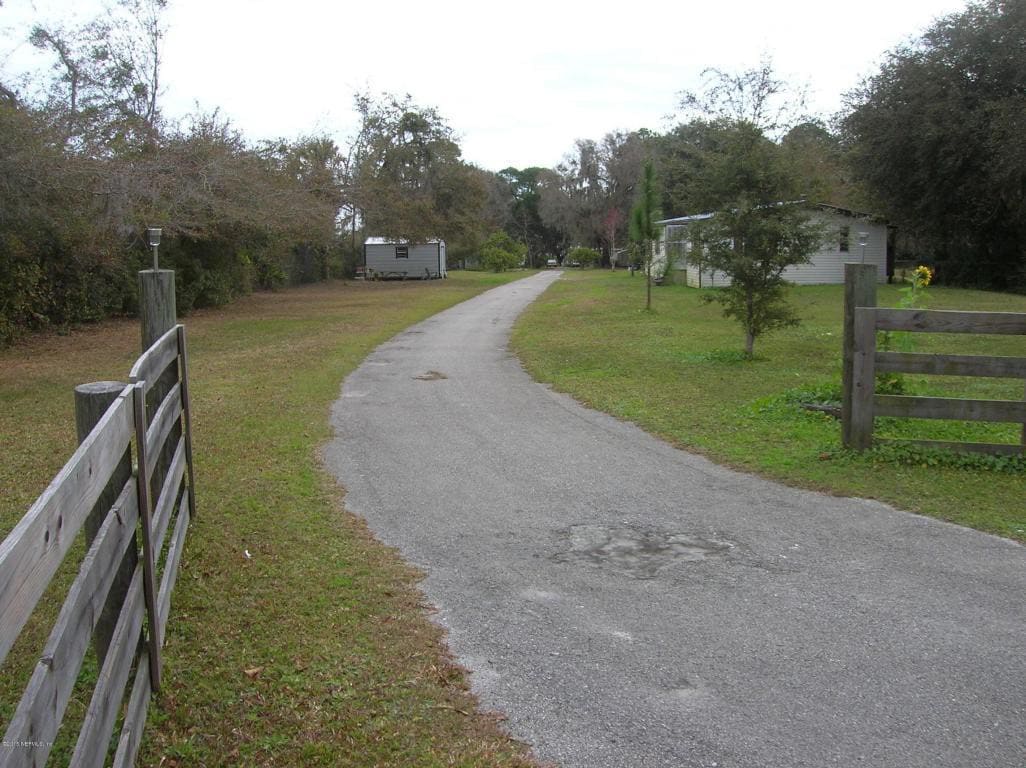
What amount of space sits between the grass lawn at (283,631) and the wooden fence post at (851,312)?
4149mm

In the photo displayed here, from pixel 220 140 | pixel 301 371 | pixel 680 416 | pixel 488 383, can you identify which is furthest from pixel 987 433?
pixel 220 140

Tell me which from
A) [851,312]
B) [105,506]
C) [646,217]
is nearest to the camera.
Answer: [105,506]

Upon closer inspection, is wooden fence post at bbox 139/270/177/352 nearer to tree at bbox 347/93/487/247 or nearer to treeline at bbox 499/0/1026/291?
treeline at bbox 499/0/1026/291

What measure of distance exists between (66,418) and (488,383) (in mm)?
5109

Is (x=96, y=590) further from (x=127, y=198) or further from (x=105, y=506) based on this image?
(x=127, y=198)

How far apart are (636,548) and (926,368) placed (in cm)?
333

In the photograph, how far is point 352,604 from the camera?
431cm

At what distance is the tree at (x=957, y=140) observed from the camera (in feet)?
92.4

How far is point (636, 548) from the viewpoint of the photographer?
5.18 metres

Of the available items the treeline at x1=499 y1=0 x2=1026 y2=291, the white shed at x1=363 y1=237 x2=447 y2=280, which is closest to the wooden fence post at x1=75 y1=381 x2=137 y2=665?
the treeline at x1=499 y1=0 x2=1026 y2=291

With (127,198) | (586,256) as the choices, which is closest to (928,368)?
(127,198)

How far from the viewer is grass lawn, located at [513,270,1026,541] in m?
6.46

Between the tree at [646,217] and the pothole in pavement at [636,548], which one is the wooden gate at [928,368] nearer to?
the pothole in pavement at [636,548]

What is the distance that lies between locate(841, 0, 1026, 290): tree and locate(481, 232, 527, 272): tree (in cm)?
3217
